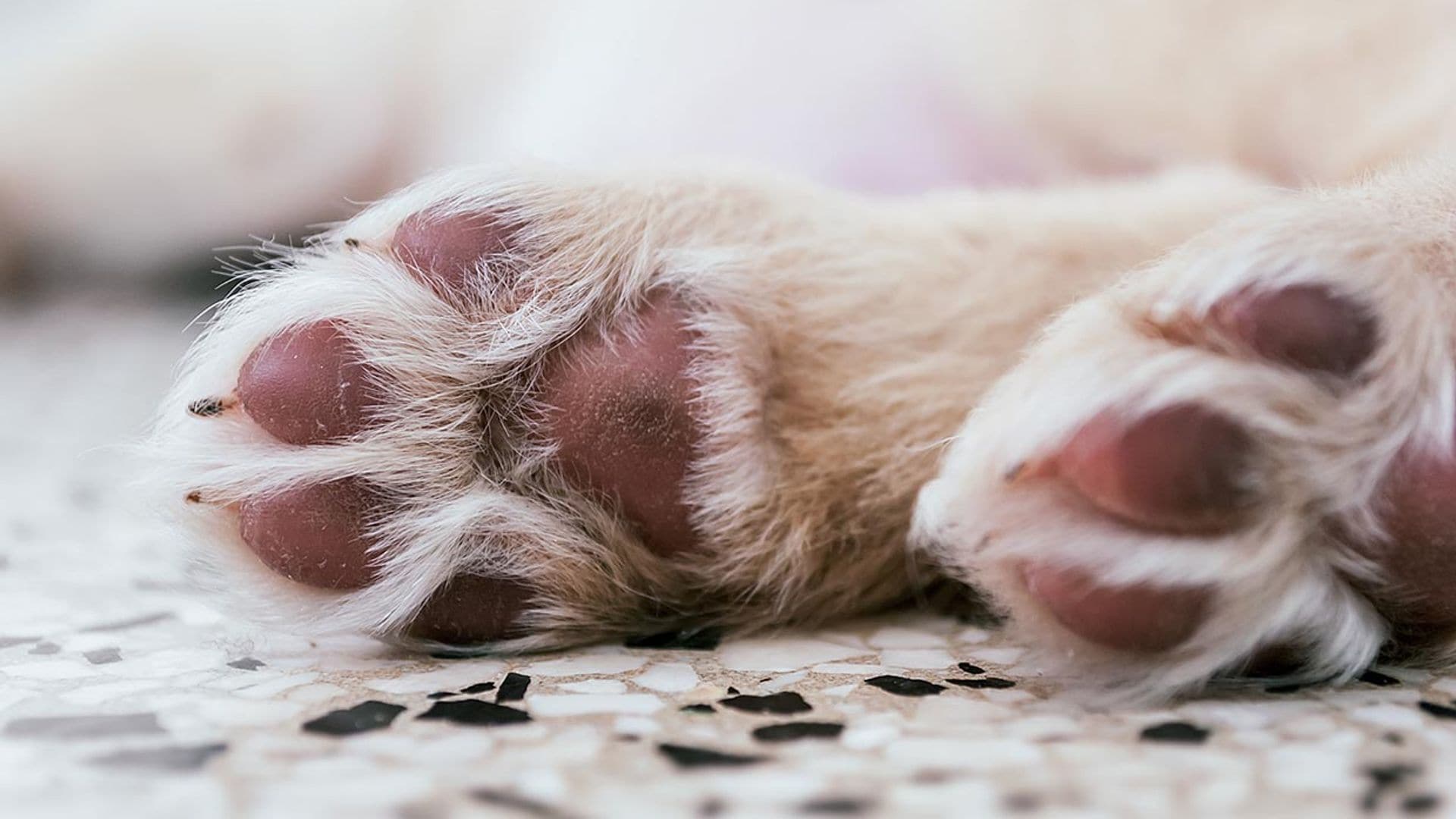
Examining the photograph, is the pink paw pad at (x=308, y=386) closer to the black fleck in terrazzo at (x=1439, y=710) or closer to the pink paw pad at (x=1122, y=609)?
the pink paw pad at (x=1122, y=609)

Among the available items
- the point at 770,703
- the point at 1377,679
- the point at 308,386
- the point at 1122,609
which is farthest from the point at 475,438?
the point at 1377,679

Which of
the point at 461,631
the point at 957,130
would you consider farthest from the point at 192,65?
the point at 461,631

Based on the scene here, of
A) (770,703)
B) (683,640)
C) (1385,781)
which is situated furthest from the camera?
(683,640)

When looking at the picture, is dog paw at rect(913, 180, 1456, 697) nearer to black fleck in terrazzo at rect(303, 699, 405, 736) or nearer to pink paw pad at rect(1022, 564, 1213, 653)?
pink paw pad at rect(1022, 564, 1213, 653)

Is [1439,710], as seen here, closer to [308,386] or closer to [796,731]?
[796,731]

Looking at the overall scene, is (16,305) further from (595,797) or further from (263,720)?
(595,797)

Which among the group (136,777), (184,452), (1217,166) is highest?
(1217,166)

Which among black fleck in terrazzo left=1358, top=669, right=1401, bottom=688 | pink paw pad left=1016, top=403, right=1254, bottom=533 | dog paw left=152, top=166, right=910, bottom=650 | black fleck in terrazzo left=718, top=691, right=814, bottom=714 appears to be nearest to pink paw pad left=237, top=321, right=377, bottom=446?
dog paw left=152, top=166, right=910, bottom=650
